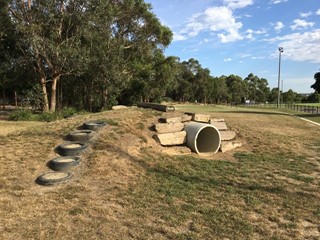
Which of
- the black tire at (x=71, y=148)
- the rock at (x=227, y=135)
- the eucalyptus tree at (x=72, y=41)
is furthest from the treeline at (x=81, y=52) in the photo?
the black tire at (x=71, y=148)

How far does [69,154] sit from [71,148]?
0.19 metres

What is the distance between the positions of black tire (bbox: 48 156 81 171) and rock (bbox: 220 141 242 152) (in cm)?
589

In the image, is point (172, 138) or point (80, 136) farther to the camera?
point (172, 138)

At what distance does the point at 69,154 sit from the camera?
798cm

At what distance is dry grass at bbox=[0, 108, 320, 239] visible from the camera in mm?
4910

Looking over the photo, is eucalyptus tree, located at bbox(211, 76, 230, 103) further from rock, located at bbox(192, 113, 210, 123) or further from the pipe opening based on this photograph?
the pipe opening

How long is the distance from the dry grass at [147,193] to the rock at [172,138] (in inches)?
16.6

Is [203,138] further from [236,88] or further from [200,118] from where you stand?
[236,88]

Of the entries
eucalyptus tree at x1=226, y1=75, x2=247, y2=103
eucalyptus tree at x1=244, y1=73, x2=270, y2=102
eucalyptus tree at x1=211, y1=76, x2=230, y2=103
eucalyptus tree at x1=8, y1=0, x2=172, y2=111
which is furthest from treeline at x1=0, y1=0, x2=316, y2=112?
eucalyptus tree at x1=244, y1=73, x2=270, y2=102

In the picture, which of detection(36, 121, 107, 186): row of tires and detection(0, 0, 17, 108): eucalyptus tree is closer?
detection(36, 121, 107, 186): row of tires

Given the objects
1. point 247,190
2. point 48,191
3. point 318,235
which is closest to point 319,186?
point 247,190

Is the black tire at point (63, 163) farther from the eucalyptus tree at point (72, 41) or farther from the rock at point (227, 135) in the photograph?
the eucalyptus tree at point (72, 41)

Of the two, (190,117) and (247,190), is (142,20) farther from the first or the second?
(247,190)

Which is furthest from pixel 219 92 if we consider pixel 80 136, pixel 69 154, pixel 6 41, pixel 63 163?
pixel 63 163
